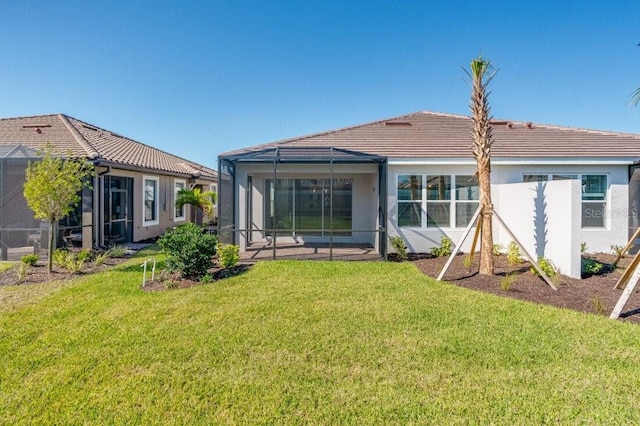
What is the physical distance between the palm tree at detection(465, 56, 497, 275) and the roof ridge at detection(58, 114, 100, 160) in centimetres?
1206

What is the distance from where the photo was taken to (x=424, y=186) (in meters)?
11.5

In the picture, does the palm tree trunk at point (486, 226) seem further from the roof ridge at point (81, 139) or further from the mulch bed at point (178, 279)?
the roof ridge at point (81, 139)

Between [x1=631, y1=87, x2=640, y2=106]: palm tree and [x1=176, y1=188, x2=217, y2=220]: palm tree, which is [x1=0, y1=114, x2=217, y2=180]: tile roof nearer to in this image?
[x1=176, y1=188, x2=217, y2=220]: palm tree

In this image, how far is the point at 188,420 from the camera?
296 cm

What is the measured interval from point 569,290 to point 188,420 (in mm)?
7834

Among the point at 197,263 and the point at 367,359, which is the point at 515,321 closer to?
the point at 367,359

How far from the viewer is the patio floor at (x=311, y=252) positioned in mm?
10484

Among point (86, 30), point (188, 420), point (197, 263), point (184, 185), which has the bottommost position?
point (188, 420)

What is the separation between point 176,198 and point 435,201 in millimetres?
→ 13684

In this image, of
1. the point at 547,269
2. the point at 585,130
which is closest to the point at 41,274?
the point at 547,269

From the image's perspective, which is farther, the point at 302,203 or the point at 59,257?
the point at 302,203

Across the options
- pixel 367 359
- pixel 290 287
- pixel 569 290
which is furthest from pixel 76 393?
pixel 569 290

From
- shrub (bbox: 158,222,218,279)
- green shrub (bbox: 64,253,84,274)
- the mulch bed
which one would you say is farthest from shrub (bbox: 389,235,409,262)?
green shrub (bbox: 64,253,84,274)

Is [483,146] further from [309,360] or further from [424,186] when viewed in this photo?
[309,360]
